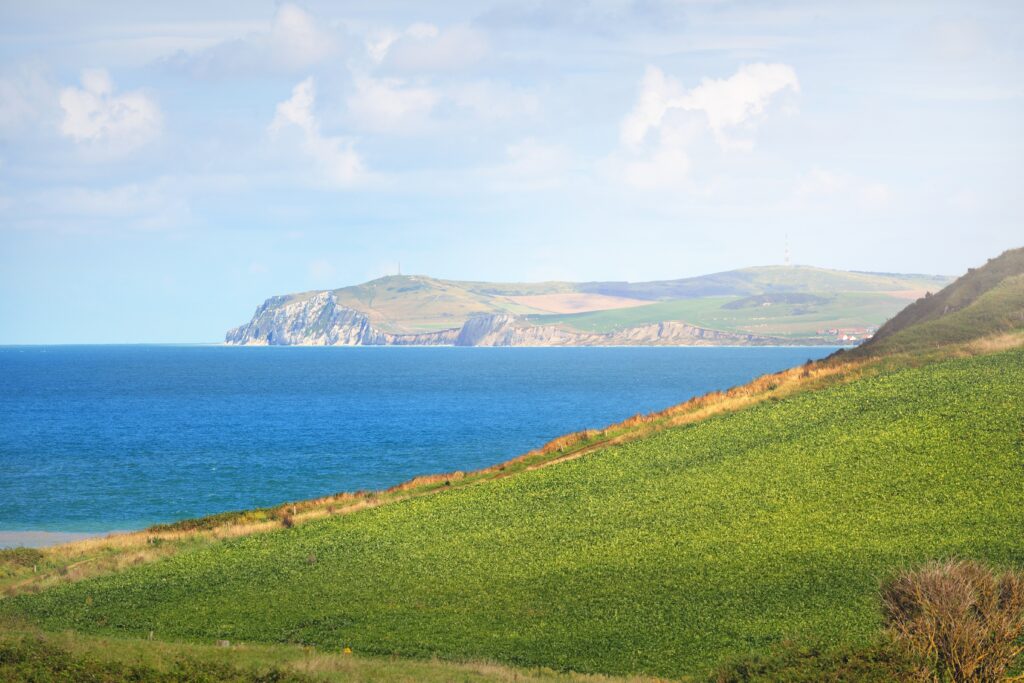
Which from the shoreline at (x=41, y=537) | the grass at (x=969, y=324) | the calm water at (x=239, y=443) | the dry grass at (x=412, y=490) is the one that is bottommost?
the shoreline at (x=41, y=537)

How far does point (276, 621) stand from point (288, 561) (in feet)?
29.8

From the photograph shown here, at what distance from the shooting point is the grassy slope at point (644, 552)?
106 ft

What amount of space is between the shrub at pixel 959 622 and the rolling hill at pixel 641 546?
1.39 meters

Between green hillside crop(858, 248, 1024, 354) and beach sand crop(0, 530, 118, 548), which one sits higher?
green hillside crop(858, 248, 1024, 354)

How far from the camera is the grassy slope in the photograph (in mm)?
32406

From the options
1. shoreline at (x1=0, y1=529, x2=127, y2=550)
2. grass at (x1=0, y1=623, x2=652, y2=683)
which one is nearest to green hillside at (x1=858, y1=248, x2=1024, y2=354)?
grass at (x1=0, y1=623, x2=652, y2=683)

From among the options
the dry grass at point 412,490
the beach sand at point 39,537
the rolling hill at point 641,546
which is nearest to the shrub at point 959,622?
the rolling hill at point 641,546

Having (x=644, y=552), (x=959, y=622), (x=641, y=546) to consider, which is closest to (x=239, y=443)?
(x=641, y=546)

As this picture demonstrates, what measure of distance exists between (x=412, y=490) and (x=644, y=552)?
23322mm

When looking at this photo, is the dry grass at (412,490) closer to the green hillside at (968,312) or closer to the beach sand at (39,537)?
the green hillside at (968,312)

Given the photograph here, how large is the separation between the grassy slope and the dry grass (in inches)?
137

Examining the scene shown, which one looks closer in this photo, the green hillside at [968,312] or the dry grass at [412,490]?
the dry grass at [412,490]

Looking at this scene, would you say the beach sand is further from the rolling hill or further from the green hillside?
the green hillside

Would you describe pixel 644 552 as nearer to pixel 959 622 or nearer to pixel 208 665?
pixel 959 622
